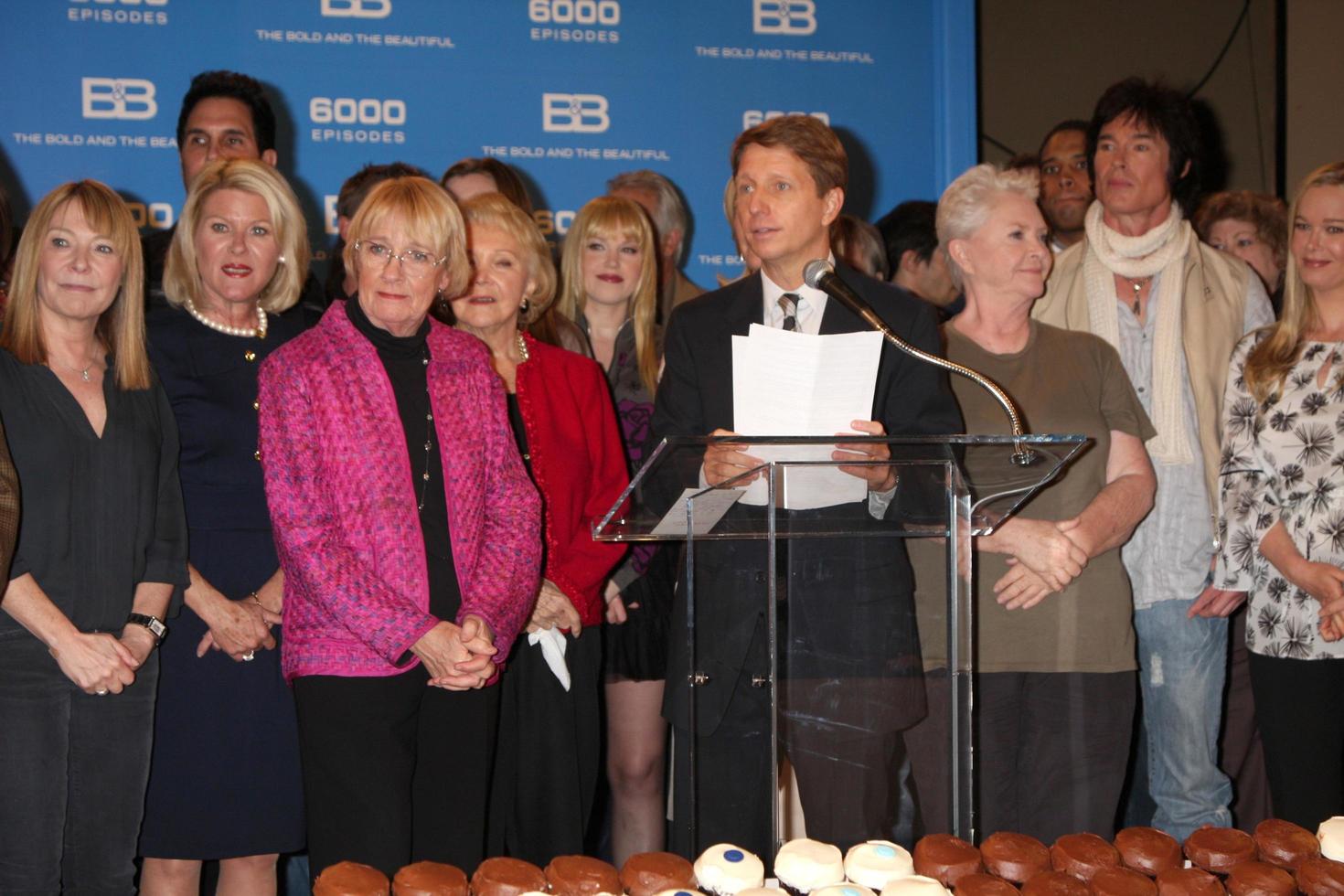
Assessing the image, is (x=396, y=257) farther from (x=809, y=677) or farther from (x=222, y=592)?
(x=809, y=677)

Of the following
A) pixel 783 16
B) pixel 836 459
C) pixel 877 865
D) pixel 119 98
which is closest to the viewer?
pixel 877 865

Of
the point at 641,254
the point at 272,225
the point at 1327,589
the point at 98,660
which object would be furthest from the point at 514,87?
the point at 1327,589

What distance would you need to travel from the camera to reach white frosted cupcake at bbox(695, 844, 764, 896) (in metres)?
1.68

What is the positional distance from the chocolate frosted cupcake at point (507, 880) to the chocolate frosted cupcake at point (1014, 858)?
607 millimetres

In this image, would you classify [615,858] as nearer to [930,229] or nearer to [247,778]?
[247,778]

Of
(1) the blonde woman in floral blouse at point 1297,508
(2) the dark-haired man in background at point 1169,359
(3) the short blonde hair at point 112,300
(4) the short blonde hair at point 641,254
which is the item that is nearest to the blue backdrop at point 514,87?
(4) the short blonde hair at point 641,254

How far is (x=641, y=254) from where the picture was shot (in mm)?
3465

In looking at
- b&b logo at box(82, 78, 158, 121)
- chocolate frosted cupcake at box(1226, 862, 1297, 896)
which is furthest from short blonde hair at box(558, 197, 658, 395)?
chocolate frosted cupcake at box(1226, 862, 1297, 896)

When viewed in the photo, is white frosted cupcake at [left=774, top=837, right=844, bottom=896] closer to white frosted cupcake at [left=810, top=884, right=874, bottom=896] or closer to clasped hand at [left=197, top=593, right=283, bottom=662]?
white frosted cupcake at [left=810, top=884, right=874, bottom=896]

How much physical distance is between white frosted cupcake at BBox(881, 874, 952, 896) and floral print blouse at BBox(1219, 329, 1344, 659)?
161 centimetres

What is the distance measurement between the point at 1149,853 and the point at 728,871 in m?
0.59

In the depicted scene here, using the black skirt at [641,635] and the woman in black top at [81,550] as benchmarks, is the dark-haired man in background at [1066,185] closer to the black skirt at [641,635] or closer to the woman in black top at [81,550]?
the black skirt at [641,635]

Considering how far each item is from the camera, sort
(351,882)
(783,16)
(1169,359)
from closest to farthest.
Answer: (351,882) < (1169,359) < (783,16)

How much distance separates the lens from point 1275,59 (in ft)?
18.9
